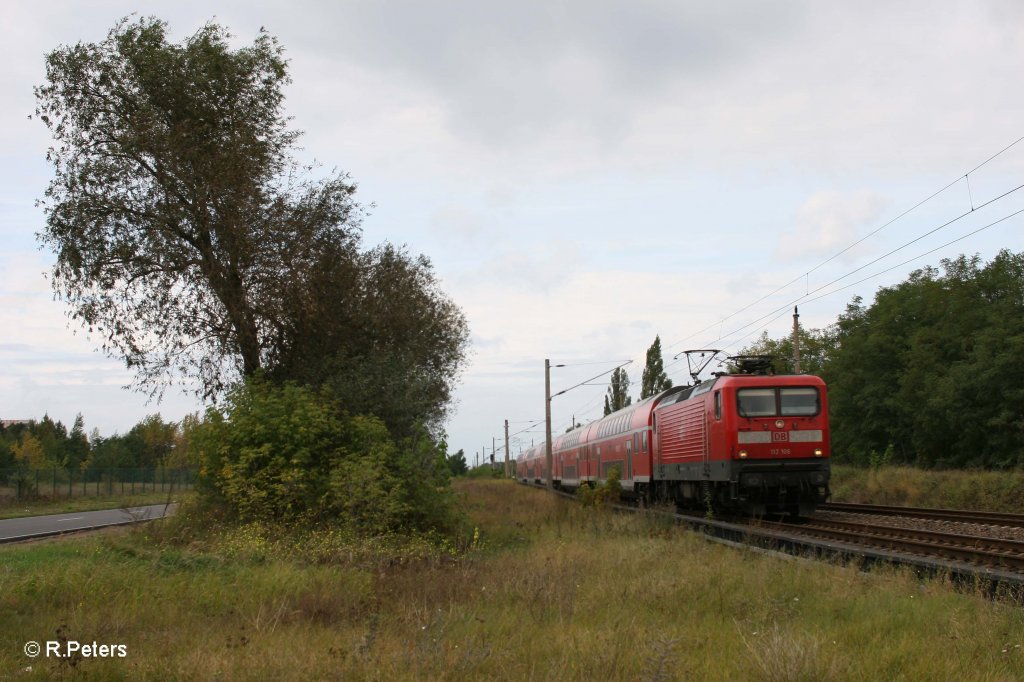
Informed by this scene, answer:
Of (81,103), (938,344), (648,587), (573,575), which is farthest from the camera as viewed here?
(938,344)

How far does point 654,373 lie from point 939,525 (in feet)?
224

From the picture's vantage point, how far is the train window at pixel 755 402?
20.8m

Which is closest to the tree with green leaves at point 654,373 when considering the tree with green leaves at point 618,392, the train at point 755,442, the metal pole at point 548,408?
the tree with green leaves at point 618,392

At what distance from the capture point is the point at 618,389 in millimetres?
94438

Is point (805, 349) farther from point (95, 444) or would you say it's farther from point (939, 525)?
point (95, 444)

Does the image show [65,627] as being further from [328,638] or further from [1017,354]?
[1017,354]

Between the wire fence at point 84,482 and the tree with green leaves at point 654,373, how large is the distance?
4531 cm

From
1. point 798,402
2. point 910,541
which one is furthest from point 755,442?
point 910,541

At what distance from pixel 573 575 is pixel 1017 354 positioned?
1656 inches

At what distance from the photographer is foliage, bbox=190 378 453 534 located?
17453mm

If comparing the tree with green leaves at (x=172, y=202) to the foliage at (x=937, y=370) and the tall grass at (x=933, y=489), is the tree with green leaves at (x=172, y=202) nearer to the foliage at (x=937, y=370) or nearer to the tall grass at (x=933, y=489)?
the tall grass at (x=933, y=489)

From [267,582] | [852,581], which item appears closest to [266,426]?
[267,582]

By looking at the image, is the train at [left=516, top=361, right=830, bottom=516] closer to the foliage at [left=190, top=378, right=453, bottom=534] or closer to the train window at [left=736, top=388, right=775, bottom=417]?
the train window at [left=736, top=388, right=775, bottom=417]

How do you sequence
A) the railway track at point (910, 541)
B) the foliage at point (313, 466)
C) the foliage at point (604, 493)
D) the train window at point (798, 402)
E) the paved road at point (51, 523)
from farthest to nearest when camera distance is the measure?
the foliage at point (604, 493) < the paved road at point (51, 523) < the train window at point (798, 402) < the foliage at point (313, 466) < the railway track at point (910, 541)
